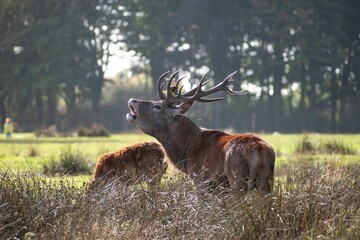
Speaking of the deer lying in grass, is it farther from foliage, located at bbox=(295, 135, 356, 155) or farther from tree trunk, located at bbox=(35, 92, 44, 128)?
tree trunk, located at bbox=(35, 92, 44, 128)

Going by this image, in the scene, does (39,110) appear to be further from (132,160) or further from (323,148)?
(132,160)

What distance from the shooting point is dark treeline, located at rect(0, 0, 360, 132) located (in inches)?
2035

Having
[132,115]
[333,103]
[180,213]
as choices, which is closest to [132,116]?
[132,115]

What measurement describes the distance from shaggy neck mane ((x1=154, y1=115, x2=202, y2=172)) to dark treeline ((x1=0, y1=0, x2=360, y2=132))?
40191mm

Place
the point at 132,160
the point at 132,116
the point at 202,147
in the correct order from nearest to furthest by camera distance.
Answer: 1. the point at 202,147
2. the point at 132,116
3. the point at 132,160

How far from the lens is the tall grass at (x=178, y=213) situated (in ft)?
26.1

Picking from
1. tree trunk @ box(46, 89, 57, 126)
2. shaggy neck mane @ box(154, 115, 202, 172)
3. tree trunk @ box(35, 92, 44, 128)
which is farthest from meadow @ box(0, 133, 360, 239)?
tree trunk @ box(35, 92, 44, 128)

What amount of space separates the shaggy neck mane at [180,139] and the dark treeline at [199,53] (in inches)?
1582

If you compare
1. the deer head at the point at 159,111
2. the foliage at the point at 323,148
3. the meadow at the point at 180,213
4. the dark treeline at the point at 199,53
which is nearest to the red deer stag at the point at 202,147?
the deer head at the point at 159,111

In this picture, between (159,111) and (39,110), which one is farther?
(39,110)

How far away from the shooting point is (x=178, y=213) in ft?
27.3

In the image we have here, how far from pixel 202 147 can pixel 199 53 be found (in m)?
45.3

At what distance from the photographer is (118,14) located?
183 feet

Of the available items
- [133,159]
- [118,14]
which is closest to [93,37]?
[118,14]
